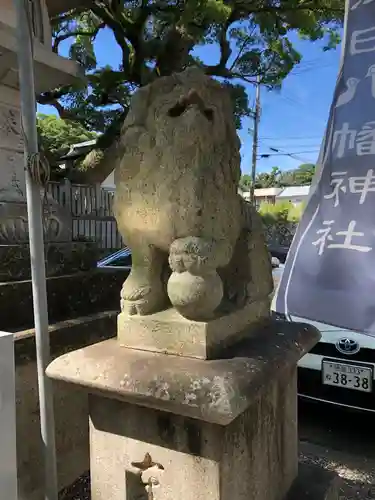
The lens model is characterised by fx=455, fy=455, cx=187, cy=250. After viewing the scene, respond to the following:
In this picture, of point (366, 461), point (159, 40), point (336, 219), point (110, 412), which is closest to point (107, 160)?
point (159, 40)

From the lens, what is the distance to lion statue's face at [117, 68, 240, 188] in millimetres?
1472

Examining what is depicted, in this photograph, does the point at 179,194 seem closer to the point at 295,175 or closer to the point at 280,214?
the point at 280,214

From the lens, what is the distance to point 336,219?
339 cm

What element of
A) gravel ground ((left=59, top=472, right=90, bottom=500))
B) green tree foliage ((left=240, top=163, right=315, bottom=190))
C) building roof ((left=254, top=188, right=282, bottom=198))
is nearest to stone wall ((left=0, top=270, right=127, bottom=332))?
gravel ground ((left=59, top=472, right=90, bottom=500))

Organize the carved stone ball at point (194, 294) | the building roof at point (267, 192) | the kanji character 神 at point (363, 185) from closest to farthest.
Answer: the carved stone ball at point (194, 294) → the kanji character 神 at point (363, 185) → the building roof at point (267, 192)

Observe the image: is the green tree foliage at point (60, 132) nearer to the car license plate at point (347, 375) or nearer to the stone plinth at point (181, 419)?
the car license plate at point (347, 375)

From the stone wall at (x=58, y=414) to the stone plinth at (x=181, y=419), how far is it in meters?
0.49

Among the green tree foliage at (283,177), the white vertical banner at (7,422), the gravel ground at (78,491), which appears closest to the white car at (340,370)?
the gravel ground at (78,491)

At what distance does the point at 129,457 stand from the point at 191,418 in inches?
11.5

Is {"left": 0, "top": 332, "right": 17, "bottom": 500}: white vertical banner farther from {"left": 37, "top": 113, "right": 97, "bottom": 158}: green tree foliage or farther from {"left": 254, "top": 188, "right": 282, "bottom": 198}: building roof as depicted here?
{"left": 254, "top": 188, "right": 282, "bottom": 198}: building roof

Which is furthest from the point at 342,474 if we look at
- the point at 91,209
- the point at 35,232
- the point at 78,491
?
the point at 91,209

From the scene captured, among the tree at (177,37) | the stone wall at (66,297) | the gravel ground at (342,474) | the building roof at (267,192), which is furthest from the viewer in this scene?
the building roof at (267,192)

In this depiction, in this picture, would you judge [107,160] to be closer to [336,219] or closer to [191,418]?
[336,219]

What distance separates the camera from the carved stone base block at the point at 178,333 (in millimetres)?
1402
